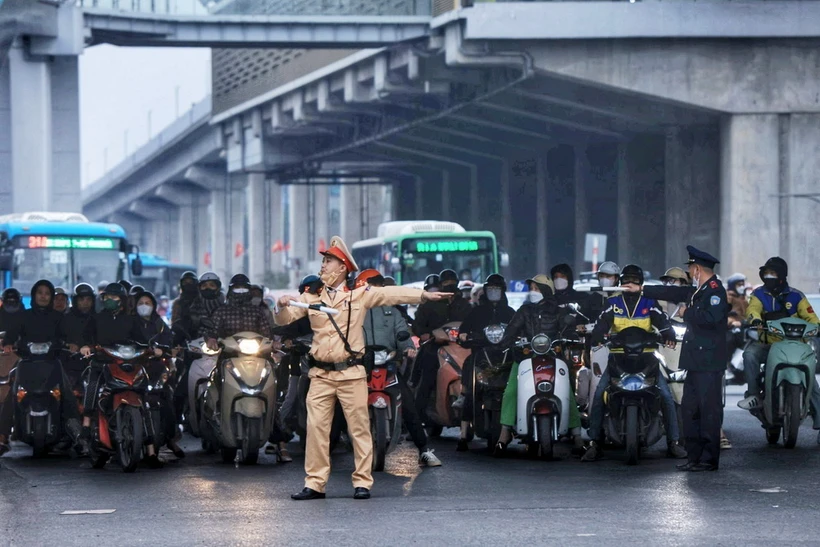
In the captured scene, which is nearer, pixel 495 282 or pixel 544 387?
pixel 544 387

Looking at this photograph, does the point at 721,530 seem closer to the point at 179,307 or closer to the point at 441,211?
the point at 179,307

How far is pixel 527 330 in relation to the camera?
45.4 feet

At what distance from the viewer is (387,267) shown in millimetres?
36031

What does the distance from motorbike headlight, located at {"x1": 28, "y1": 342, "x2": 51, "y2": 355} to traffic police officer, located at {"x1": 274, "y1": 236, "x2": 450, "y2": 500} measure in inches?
159

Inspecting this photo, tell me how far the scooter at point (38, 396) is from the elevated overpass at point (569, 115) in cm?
2947

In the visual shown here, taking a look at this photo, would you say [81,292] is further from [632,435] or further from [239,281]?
[632,435]

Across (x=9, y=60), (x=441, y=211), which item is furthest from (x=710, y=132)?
(x=441, y=211)

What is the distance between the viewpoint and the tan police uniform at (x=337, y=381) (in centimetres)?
1072

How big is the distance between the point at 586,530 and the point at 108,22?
3768cm

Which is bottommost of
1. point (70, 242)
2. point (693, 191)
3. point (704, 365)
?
point (704, 365)

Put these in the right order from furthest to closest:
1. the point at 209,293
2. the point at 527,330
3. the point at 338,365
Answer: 1. the point at 209,293
2. the point at 527,330
3. the point at 338,365

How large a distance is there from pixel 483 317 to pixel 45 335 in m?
3.85

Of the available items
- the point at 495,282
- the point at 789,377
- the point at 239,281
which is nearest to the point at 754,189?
the point at 495,282

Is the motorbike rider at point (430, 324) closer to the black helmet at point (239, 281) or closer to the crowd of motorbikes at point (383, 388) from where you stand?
the crowd of motorbikes at point (383, 388)
